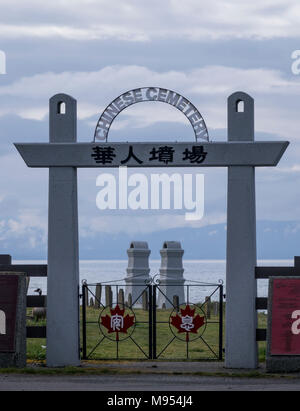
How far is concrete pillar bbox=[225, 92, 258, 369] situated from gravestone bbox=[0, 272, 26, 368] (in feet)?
14.3

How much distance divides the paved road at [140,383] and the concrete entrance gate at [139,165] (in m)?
1.49

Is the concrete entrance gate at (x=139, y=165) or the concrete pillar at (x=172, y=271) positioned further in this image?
the concrete pillar at (x=172, y=271)

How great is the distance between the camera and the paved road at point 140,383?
1551 cm

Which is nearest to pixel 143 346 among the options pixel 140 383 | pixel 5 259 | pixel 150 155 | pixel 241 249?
pixel 5 259

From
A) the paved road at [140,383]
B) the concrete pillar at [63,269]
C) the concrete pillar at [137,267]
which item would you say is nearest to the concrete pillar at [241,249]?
the paved road at [140,383]

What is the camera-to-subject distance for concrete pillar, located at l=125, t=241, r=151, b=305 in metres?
33.8

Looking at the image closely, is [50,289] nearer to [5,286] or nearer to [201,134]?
[5,286]

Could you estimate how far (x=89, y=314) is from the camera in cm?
3189

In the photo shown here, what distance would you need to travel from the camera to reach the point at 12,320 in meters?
18.2

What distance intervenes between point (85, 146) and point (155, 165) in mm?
1587

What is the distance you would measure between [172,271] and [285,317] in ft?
52.1

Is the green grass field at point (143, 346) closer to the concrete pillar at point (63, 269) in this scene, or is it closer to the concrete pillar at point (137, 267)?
the concrete pillar at point (63, 269)

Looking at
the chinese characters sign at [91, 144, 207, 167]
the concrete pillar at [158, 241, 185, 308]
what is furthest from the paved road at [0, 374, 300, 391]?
the concrete pillar at [158, 241, 185, 308]
